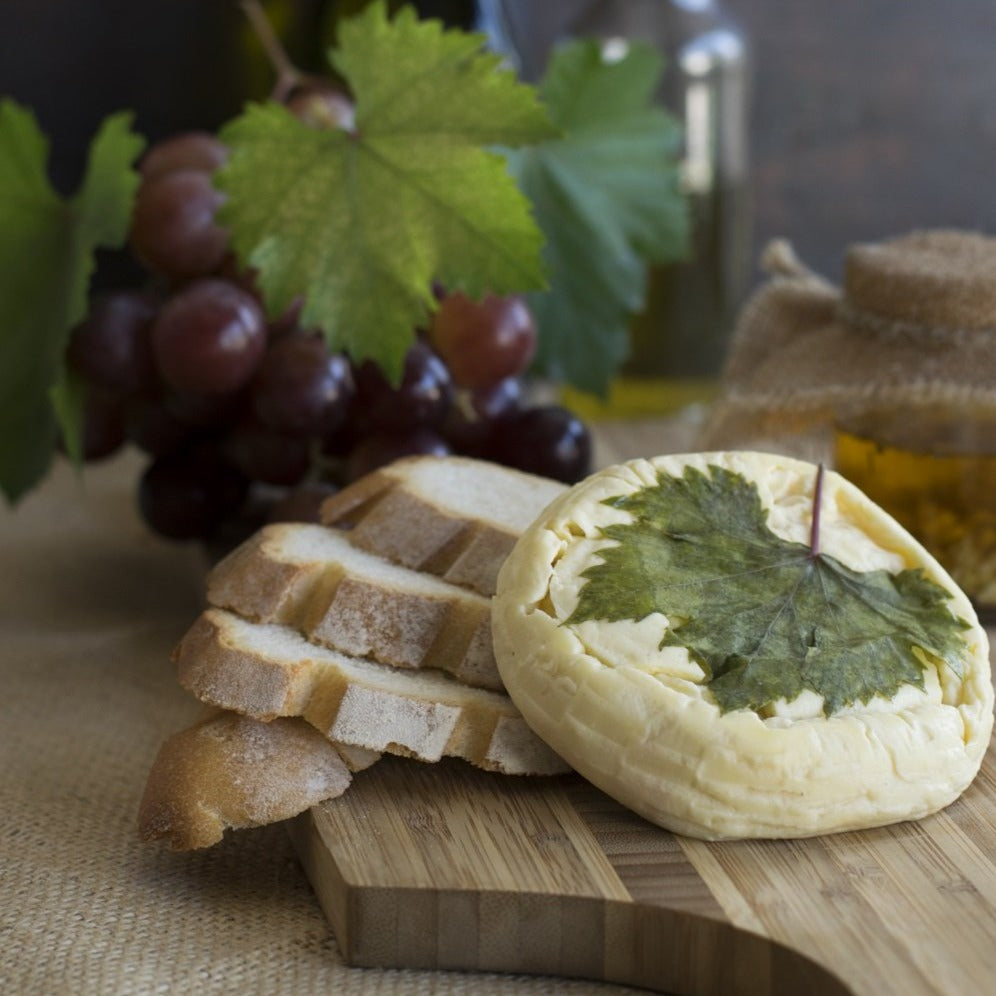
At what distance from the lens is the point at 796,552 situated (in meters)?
0.87

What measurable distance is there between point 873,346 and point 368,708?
1.87ft

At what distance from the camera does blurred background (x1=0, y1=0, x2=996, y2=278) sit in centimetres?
184

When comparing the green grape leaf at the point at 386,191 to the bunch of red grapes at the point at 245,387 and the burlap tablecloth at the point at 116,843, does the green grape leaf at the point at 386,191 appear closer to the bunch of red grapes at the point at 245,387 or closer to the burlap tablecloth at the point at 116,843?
the bunch of red grapes at the point at 245,387

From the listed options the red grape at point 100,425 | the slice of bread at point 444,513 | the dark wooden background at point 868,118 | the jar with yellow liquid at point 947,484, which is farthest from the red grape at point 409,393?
the dark wooden background at point 868,118

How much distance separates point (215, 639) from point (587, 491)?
240 millimetres

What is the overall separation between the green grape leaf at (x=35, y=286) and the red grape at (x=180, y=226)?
0.11 ft

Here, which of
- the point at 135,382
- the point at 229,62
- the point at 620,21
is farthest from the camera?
the point at 229,62

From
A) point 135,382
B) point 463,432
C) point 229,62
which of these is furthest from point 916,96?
point 135,382

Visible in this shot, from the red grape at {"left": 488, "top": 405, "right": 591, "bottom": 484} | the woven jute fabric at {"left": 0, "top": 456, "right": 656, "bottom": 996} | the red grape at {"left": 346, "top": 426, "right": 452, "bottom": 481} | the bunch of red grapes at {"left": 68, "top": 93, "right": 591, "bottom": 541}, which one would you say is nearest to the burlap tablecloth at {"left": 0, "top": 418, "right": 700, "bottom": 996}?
the woven jute fabric at {"left": 0, "top": 456, "right": 656, "bottom": 996}

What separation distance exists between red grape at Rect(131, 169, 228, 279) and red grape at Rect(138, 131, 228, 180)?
3 centimetres

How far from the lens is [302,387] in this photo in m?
1.16

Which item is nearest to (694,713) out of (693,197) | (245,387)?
(245,387)

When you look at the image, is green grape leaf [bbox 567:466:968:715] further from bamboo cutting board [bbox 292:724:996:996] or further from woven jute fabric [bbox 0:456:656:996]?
woven jute fabric [bbox 0:456:656:996]

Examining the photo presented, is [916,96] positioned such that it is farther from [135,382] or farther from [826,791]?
[826,791]
